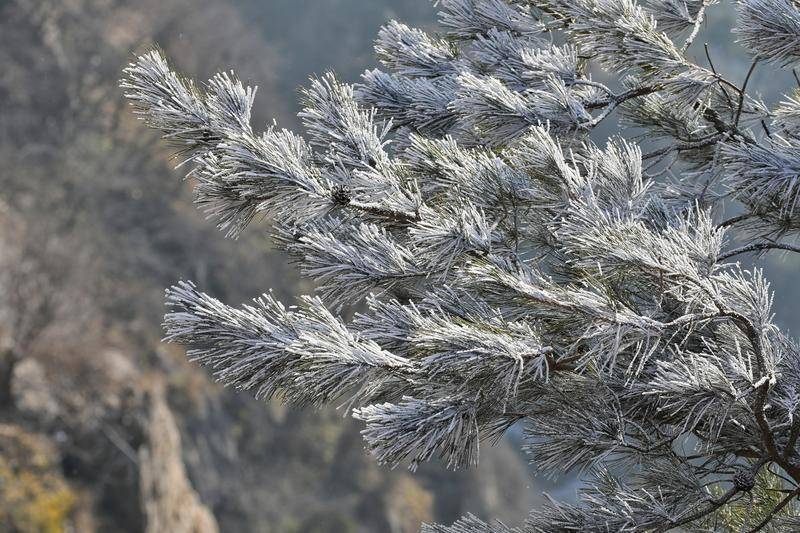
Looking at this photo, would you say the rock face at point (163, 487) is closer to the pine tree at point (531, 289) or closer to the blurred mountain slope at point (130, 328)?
the blurred mountain slope at point (130, 328)

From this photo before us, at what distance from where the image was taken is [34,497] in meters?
7.52

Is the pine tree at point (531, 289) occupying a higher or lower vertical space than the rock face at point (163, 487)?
higher

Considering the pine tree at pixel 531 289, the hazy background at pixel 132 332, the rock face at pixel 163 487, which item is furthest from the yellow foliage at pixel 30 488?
the pine tree at pixel 531 289

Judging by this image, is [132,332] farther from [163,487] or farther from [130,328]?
[163,487]

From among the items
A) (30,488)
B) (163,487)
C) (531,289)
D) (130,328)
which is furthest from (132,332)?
(531,289)

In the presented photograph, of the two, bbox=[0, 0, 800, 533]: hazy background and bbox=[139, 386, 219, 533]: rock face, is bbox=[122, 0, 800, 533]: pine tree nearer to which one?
bbox=[0, 0, 800, 533]: hazy background

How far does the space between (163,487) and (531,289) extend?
23.9ft

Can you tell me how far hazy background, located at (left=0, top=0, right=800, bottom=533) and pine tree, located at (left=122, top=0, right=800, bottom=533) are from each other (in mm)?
5858

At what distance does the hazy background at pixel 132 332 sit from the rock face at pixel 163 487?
0.02 m

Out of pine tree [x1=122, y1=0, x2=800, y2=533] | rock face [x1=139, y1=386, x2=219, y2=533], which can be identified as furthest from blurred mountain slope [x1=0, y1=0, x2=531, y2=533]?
pine tree [x1=122, y1=0, x2=800, y2=533]

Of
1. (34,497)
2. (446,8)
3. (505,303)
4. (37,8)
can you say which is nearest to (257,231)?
(37,8)

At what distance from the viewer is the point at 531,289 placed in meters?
1.64

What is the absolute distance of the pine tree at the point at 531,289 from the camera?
5.49ft

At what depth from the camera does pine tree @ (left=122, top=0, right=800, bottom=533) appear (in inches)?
65.9
